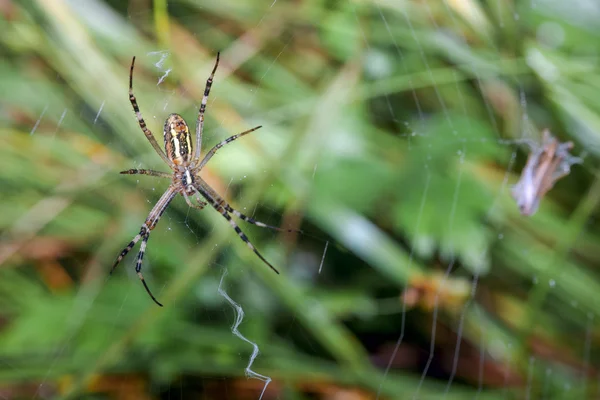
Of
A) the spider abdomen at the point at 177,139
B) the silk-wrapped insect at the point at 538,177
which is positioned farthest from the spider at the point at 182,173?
the silk-wrapped insect at the point at 538,177

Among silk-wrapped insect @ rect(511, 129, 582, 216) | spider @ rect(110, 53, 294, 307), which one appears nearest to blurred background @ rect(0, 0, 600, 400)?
spider @ rect(110, 53, 294, 307)

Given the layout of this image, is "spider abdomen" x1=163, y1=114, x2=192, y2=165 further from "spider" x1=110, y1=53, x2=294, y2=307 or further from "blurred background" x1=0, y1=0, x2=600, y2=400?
"blurred background" x1=0, y1=0, x2=600, y2=400

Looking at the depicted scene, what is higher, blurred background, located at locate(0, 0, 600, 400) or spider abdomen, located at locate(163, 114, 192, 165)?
spider abdomen, located at locate(163, 114, 192, 165)

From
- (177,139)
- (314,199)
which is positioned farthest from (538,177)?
(177,139)

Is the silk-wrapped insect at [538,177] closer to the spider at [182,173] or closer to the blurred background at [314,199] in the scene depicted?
the blurred background at [314,199]

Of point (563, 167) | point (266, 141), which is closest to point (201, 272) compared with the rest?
point (266, 141)

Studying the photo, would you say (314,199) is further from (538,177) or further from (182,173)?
(538,177)

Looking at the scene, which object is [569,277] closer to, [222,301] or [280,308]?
[280,308]

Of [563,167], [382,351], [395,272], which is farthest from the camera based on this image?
[382,351]
